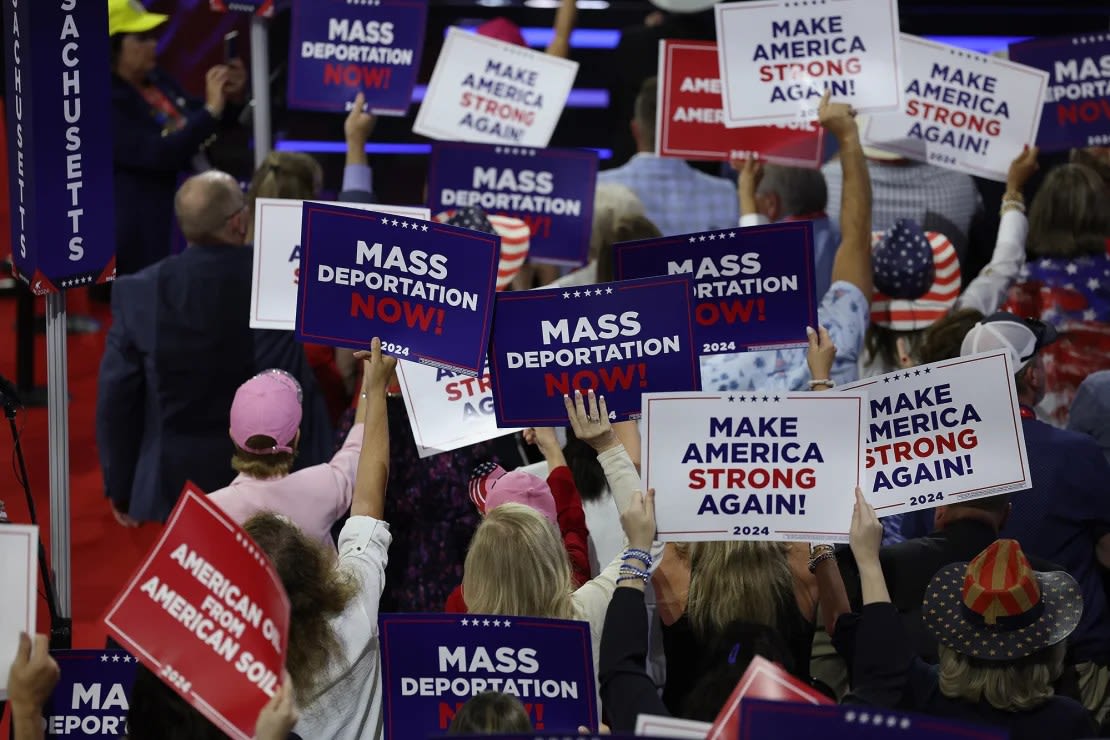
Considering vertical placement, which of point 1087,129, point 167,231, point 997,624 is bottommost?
point 167,231

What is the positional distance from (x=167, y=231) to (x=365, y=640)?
5.36 metres

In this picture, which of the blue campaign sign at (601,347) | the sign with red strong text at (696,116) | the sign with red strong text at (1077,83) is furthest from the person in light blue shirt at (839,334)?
the sign with red strong text at (1077,83)

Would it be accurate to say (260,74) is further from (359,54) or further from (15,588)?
(15,588)

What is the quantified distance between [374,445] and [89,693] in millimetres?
967

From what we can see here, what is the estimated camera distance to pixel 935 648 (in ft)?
13.4

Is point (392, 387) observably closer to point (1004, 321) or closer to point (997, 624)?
point (1004, 321)

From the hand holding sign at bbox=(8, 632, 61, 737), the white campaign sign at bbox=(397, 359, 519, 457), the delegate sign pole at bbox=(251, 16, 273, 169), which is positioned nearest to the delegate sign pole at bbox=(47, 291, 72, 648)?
the white campaign sign at bbox=(397, 359, 519, 457)

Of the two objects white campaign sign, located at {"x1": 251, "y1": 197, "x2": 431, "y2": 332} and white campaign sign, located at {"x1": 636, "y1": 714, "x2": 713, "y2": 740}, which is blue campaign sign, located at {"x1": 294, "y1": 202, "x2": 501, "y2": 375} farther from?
white campaign sign, located at {"x1": 636, "y1": 714, "x2": 713, "y2": 740}

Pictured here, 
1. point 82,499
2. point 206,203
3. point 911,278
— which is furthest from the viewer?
point 82,499

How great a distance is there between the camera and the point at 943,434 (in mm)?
3898

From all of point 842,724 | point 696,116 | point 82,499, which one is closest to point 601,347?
point 842,724

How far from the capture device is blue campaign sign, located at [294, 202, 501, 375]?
165 inches

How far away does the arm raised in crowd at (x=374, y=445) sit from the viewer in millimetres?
3986

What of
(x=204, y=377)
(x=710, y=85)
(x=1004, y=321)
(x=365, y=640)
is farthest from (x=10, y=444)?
(x=1004, y=321)
